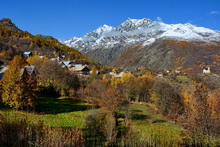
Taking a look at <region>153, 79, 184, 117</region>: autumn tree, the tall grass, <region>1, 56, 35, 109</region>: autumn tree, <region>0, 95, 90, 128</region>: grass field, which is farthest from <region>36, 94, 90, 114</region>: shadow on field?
<region>153, 79, 184, 117</region>: autumn tree

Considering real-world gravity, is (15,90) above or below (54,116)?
above

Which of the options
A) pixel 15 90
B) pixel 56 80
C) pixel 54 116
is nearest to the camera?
pixel 15 90

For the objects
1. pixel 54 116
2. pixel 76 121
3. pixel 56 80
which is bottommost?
pixel 76 121

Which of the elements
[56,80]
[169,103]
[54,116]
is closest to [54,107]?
[54,116]

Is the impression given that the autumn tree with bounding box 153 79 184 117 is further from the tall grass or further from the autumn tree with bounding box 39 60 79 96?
the tall grass

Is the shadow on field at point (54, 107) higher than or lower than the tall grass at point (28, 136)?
lower

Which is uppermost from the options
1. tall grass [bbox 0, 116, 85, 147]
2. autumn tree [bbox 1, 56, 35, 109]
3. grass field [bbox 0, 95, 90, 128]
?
autumn tree [bbox 1, 56, 35, 109]

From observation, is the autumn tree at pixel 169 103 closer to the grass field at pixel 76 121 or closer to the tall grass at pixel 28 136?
the grass field at pixel 76 121

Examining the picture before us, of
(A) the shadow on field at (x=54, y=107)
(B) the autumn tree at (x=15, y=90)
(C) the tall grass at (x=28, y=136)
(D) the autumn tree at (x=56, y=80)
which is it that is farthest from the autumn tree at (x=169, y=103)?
(C) the tall grass at (x=28, y=136)

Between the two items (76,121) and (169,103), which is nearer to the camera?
(76,121)

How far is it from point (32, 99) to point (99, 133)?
1238 centimetres

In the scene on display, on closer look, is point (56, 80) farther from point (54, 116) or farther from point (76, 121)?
point (76, 121)

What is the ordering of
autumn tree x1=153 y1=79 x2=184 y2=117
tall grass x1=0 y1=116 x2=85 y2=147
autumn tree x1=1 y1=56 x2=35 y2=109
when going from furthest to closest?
autumn tree x1=153 y1=79 x2=184 y2=117 → autumn tree x1=1 y1=56 x2=35 y2=109 → tall grass x1=0 y1=116 x2=85 y2=147

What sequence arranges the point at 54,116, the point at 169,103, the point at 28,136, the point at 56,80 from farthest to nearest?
the point at 56,80 < the point at 169,103 < the point at 54,116 < the point at 28,136
